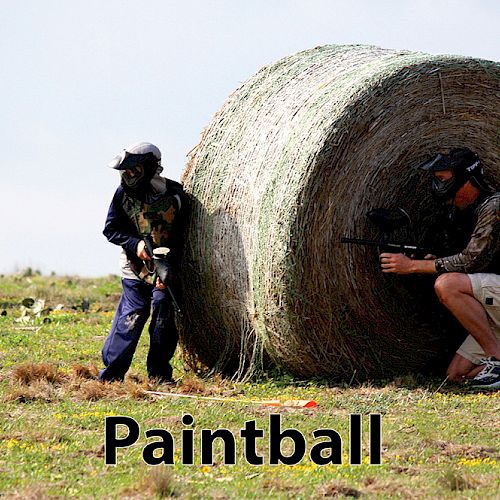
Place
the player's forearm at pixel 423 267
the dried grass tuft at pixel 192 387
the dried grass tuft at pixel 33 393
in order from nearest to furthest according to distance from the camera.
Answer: the dried grass tuft at pixel 33 393 < the dried grass tuft at pixel 192 387 < the player's forearm at pixel 423 267

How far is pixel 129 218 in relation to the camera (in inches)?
397

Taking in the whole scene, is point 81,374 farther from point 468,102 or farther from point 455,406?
point 468,102

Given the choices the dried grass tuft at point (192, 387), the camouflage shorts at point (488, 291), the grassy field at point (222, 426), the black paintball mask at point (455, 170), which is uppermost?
the black paintball mask at point (455, 170)

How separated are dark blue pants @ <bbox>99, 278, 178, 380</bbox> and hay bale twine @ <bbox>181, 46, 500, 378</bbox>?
558 millimetres

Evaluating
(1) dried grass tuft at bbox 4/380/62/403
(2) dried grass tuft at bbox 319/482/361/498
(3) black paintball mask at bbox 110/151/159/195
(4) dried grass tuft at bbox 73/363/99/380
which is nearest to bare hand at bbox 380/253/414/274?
(3) black paintball mask at bbox 110/151/159/195

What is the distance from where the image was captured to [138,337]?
9883 millimetres

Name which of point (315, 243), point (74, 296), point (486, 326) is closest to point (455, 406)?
point (486, 326)

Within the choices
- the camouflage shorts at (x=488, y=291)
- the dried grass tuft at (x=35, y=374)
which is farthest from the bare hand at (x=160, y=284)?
the camouflage shorts at (x=488, y=291)

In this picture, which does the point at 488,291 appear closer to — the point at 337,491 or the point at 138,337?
the point at 138,337

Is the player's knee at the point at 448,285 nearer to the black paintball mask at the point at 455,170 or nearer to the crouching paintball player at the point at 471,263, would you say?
the crouching paintball player at the point at 471,263

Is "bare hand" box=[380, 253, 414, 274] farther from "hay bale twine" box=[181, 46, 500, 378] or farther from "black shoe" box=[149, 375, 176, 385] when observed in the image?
"black shoe" box=[149, 375, 176, 385]

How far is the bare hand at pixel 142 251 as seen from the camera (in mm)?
9836

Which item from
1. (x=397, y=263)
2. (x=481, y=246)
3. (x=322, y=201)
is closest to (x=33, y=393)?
(x=322, y=201)

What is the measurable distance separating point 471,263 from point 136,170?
3.13m
